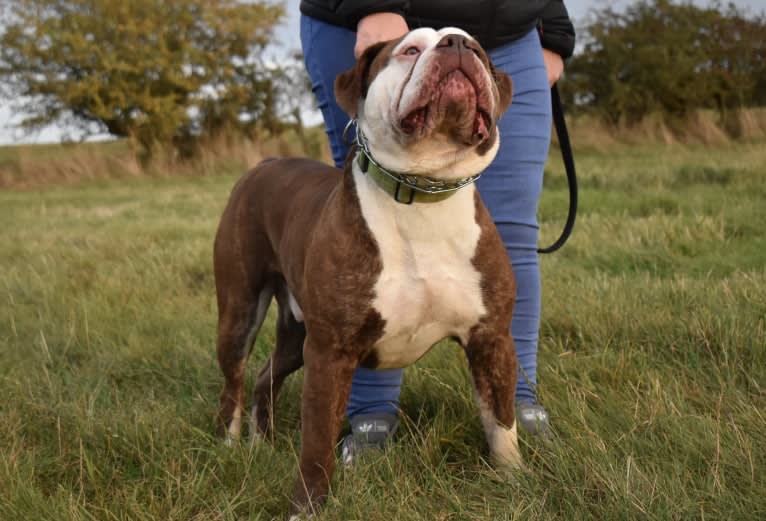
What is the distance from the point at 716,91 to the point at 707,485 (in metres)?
17.4

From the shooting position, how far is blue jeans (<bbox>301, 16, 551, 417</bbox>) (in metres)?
2.72

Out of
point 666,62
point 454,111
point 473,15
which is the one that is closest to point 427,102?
point 454,111

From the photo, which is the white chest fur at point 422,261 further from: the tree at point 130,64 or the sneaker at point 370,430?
the tree at point 130,64

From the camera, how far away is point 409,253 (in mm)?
2199

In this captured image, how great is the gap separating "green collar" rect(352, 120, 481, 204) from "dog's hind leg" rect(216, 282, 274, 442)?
3.07 feet

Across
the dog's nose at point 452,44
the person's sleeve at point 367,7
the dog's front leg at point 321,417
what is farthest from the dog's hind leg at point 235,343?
the dog's nose at point 452,44

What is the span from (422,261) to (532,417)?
0.79m

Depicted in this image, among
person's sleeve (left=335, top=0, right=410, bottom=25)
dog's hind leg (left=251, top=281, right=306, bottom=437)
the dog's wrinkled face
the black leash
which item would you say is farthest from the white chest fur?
the black leash

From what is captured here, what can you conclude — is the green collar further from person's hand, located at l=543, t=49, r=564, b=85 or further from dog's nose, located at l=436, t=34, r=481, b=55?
person's hand, located at l=543, t=49, r=564, b=85

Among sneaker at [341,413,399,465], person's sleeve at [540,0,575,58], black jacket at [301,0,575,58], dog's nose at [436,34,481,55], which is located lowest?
sneaker at [341,413,399,465]

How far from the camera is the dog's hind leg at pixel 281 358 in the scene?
9.89 ft

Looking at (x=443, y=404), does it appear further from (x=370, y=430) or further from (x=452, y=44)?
(x=452, y=44)

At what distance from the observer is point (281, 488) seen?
91.5 inches

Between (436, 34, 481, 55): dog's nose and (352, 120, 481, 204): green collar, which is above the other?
(436, 34, 481, 55): dog's nose
